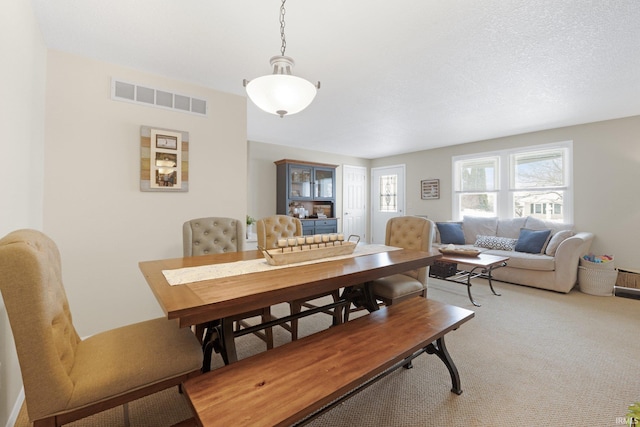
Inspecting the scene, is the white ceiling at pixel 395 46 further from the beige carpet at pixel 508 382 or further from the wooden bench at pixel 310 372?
the beige carpet at pixel 508 382

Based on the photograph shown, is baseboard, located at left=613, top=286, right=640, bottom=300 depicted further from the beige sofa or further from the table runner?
the table runner

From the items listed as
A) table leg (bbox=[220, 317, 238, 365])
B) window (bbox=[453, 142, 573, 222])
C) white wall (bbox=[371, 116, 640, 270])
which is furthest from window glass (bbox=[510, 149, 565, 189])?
table leg (bbox=[220, 317, 238, 365])

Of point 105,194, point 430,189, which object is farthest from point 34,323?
point 430,189

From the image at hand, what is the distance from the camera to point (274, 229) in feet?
9.73

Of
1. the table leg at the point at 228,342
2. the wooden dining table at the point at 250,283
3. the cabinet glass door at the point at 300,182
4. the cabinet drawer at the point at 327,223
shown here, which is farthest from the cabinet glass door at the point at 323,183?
the table leg at the point at 228,342

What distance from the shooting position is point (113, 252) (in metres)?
2.50

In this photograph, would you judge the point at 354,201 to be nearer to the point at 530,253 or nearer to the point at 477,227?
the point at 477,227

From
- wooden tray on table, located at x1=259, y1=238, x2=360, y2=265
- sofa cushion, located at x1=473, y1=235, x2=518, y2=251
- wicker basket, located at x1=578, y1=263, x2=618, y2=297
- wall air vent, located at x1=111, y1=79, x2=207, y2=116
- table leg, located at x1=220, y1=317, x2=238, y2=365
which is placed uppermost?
wall air vent, located at x1=111, y1=79, x2=207, y2=116

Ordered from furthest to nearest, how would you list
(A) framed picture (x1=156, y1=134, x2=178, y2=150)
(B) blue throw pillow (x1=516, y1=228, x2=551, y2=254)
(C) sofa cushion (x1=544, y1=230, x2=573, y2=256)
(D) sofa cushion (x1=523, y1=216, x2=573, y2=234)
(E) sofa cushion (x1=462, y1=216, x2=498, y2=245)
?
(E) sofa cushion (x1=462, y1=216, x2=498, y2=245)
(D) sofa cushion (x1=523, y1=216, x2=573, y2=234)
(B) blue throw pillow (x1=516, y1=228, x2=551, y2=254)
(C) sofa cushion (x1=544, y1=230, x2=573, y2=256)
(A) framed picture (x1=156, y1=134, x2=178, y2=150)

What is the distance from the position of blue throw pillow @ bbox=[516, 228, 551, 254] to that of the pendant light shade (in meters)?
4.24

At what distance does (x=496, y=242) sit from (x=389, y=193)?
288 cm

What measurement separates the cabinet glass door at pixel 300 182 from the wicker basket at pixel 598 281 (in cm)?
441

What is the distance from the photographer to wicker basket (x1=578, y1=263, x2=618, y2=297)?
3.55 meters

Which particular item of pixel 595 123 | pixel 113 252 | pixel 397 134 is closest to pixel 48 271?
pixel 113 252
